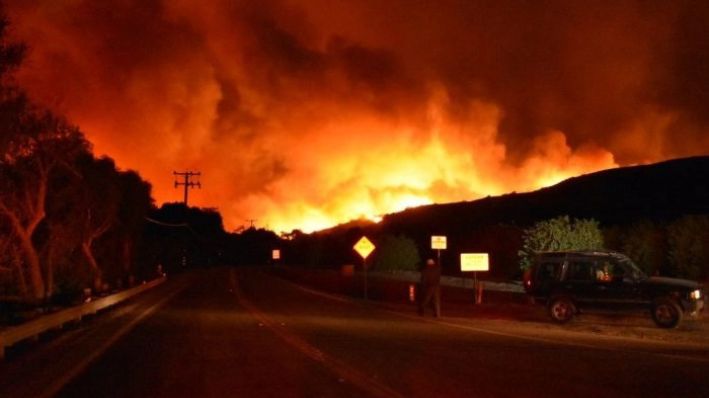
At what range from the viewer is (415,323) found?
30141 millimetres

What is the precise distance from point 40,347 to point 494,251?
47263 millimetres

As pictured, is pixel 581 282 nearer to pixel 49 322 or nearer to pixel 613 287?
pixel 613 287

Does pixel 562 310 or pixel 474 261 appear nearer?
pixel 562 310

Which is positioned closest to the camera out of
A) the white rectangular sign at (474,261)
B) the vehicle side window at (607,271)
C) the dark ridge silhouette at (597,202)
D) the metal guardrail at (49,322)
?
the metal guardrail at (49,322)

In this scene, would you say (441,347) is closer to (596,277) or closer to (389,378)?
(389,378)

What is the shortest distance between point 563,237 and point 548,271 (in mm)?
12616

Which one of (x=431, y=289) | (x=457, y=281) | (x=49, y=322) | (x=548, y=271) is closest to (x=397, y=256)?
(x=457, y=281)

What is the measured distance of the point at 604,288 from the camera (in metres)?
29.0

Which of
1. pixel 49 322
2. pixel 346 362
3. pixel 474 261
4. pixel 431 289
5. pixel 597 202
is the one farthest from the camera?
pixel 597 202

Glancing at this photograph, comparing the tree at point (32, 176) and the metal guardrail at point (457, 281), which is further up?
the tree at point (32, 176)

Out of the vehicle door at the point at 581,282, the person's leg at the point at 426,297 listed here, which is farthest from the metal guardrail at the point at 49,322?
the vehicle door at the point at 581,282

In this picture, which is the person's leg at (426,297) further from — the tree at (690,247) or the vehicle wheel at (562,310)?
the tree at (690,247)

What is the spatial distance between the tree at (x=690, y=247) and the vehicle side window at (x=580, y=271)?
12.8 metres

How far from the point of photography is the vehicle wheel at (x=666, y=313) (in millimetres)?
27422
